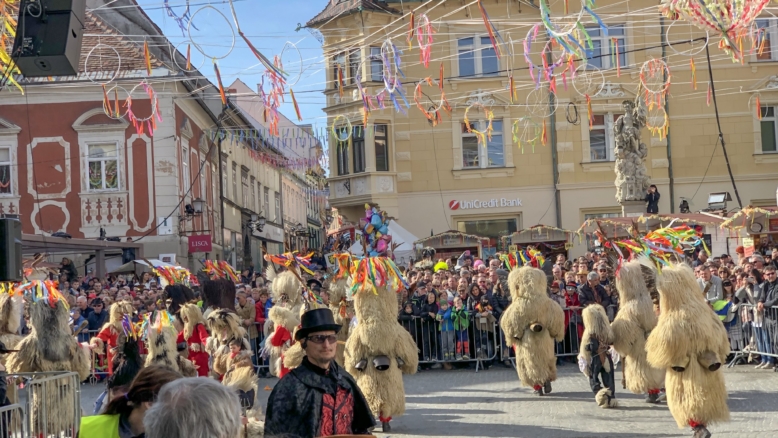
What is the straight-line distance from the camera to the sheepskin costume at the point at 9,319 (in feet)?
35.8

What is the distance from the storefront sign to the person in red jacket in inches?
690

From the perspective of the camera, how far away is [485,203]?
31.3 m

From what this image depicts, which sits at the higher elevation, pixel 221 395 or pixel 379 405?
pixel 221 395

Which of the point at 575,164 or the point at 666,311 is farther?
the point at 575,164

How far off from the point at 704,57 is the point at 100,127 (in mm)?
Result: 16796

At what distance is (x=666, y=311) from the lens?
9508 millimetres

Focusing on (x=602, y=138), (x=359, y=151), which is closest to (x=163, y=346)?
(x=359, y=151)

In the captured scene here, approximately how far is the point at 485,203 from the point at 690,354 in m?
22.1

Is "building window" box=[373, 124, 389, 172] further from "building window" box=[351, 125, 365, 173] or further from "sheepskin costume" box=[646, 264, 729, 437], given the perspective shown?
"sheepskin costume" box=[646, 264, 729, 437]

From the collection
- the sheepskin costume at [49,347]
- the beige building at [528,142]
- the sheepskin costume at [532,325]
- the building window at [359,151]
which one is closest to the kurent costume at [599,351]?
the sheepskin costume at [532,325]

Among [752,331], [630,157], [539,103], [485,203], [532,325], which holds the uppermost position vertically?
[539,103]

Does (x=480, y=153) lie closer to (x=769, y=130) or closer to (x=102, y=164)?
(x=769, y=130)

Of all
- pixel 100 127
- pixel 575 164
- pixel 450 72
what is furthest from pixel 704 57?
pixel 100 127

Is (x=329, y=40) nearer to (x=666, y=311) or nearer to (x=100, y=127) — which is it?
(x=100, y=127)
